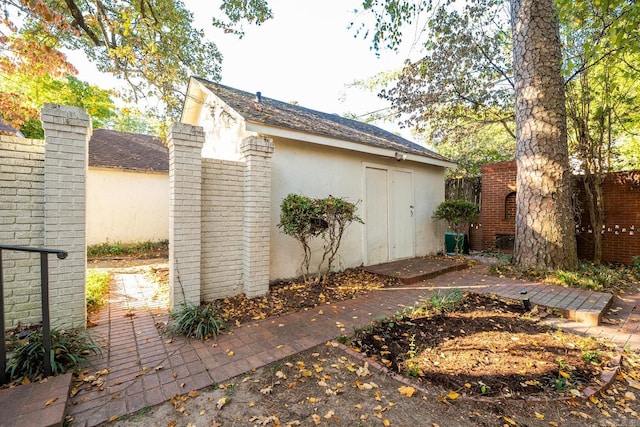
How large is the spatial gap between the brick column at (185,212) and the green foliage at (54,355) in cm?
104

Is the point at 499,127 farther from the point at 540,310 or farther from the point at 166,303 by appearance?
the point at 166,303

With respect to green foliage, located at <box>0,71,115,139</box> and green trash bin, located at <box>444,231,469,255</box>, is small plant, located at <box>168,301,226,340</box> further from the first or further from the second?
green foliage, located at <box>0,71,115,139</box>

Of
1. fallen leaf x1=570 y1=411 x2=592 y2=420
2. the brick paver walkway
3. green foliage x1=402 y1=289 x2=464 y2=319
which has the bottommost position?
fallen leaf x1=570 y1=411 x2=592 y2=420

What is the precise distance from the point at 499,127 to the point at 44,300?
1749 centimetres

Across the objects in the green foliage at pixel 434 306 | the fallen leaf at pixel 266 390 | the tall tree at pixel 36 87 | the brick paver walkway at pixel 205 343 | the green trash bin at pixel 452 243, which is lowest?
the fallen leaf at pixel 266 390

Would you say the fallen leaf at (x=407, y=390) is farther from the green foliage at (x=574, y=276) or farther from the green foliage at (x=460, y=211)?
the green foliage at (x=460, y=211)

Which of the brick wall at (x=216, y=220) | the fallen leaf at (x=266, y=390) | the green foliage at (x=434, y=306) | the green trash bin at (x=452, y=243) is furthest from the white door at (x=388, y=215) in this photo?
the fallen leaf at (x=266, y=390)

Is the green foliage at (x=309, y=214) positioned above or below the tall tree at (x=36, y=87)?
below

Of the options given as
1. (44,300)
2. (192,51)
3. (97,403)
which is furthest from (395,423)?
(192,51)

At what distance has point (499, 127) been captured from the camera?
14.4 meters

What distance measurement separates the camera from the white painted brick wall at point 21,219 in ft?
9.43

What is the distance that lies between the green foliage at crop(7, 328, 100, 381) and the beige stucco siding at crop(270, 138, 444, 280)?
2.76 m

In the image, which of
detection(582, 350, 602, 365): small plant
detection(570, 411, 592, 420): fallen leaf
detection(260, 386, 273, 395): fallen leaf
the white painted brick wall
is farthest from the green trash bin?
the white painted brick wall

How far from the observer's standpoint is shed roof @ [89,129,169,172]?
9.70m
